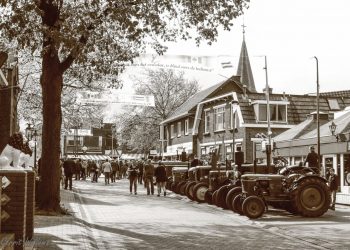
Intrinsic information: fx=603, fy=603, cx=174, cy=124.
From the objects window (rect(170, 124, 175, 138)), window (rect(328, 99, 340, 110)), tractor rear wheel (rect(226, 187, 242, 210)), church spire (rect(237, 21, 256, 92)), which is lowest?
tractor rear wheel (rect(226, 187, 242, 210))

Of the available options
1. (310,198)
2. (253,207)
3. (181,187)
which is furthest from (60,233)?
(181,187)

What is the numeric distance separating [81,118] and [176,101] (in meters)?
27.4

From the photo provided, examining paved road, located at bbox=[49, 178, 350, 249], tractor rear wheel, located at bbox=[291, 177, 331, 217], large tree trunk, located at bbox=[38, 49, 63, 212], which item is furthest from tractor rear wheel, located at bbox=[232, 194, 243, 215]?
large tree trunk, located at bbox=[38, 49, 63, 212]

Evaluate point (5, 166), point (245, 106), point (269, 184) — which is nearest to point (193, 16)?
point (269, 184)

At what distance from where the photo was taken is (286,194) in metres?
17.2

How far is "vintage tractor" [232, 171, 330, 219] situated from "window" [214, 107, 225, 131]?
28.3 m

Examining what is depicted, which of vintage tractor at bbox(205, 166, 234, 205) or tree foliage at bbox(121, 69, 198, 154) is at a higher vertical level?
tree foliage at bbox(121, 69, 198, 154)

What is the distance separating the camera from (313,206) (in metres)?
16.7

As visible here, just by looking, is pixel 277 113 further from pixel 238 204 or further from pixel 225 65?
pixel 238 204

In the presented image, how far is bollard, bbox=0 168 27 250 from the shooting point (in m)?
8.04

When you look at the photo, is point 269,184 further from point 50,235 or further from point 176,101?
point 176,101

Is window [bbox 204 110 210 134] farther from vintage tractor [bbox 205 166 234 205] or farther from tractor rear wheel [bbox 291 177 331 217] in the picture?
tractor rear wheel [bbox 291 177 331 217]

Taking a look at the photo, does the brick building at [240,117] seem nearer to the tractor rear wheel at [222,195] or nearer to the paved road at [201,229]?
the tractor rear wheel at [222,195]

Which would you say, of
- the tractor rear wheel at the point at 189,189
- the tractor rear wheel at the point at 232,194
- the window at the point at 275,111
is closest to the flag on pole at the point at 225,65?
the tractor rear wheel at the point at 189,189
